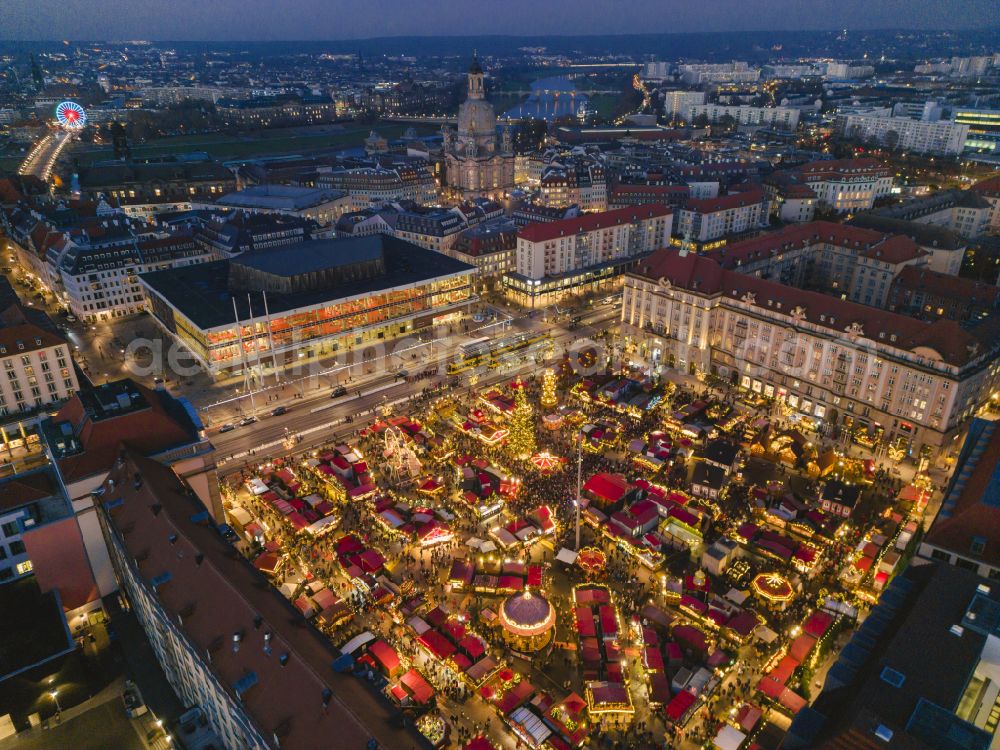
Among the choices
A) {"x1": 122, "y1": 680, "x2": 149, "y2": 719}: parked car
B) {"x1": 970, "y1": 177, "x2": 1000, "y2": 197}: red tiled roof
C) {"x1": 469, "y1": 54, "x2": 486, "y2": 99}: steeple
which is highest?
{"x1": 469, "y1": 54, "x2": 486, "y2": 99}: steeple

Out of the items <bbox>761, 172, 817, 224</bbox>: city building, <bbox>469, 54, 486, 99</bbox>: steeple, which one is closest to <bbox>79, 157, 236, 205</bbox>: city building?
<bbox>469, 54, 486, 99</bbox>: steeple

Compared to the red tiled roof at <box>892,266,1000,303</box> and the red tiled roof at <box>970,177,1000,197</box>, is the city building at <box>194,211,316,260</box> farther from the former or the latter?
the red tiled roof at <box>970,177,1000,197</box>

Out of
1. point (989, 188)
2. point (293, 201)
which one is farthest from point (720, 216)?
point (293, 201)

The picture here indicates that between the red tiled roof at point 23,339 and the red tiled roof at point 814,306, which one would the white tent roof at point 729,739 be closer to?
the red tiled roof at point 814,306

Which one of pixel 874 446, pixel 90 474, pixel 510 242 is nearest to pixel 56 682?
pixel 90 474

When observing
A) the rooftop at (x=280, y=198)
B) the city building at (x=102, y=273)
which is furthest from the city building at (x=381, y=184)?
the city building at (x=102, y=273)

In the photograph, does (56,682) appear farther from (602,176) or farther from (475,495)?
(602,176)
